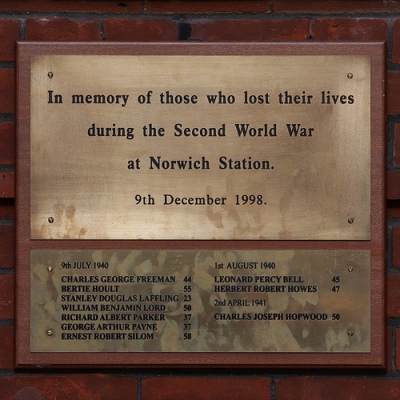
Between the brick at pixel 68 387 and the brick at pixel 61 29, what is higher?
the brick at pixel 61 29

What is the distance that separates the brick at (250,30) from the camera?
1.50 metres

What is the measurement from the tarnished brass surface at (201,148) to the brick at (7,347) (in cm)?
22

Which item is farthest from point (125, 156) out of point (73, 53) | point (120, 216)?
point (73, 53)

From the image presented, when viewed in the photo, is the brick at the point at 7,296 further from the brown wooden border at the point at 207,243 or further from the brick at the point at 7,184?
the brick at the point at 7,184

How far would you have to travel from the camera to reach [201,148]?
1.48 metres

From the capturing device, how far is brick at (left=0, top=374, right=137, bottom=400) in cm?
151

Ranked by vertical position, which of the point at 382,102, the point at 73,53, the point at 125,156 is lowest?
the point at 125,156

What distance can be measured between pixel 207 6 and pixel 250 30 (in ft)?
0.34

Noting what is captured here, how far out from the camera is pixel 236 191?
148 cm

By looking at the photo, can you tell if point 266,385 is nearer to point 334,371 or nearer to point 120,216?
point 334,371

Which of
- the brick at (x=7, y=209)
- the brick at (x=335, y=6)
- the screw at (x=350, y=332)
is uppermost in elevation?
the brick at (x=335, y=6)

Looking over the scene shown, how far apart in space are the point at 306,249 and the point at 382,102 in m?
0.34

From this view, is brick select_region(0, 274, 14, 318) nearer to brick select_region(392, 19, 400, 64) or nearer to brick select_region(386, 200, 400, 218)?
brick select_region(386, 200, 400, 218)

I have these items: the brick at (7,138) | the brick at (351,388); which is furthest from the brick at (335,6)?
the brick at (351,388)
